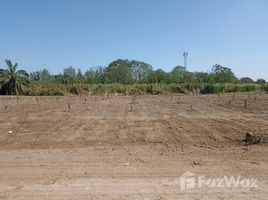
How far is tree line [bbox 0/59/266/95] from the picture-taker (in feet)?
175

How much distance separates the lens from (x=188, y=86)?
59.2 m

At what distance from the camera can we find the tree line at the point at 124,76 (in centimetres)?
5334

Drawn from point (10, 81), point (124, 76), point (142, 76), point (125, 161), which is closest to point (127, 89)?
point (10, 81)

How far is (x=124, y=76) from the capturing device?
8569cm

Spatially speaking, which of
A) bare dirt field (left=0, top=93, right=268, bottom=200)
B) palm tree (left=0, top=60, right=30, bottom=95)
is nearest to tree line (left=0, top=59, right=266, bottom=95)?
palm tree (left=0, top=60, right=30, bottom=95)

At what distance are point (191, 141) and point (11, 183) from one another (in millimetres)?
6060

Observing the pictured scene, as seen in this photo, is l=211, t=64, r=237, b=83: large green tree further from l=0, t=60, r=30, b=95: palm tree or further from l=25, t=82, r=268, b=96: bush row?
l=0, t=60, r=30, b=95: palm tree

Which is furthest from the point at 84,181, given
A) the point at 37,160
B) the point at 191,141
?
the point at 191,141

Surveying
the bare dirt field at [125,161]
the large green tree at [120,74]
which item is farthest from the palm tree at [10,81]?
the bare dirt field at [125,161]

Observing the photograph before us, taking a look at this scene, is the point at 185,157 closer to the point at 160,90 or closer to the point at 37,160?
the point at 37,160

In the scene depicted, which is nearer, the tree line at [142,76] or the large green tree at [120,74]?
the tree line at [142,76]

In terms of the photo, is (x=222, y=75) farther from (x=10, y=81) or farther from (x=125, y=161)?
(x=125, y=161)

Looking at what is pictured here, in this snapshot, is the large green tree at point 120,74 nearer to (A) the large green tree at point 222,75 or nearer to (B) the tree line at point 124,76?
(B) the tree line at point 124,76

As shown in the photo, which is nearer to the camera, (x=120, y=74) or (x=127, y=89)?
(x=127, y=89)
